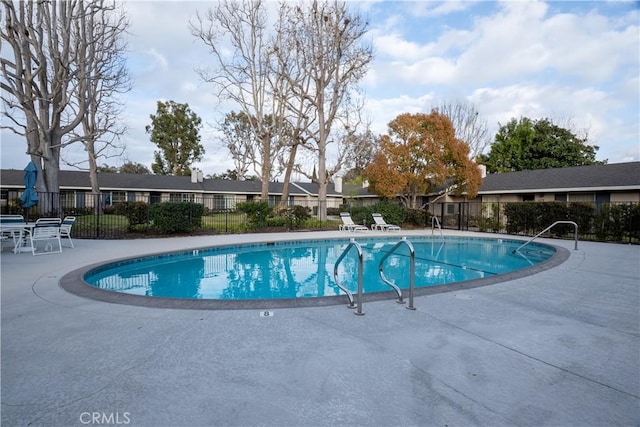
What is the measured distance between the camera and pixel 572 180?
19.6 meters

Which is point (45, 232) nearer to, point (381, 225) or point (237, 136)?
point (381, 225)

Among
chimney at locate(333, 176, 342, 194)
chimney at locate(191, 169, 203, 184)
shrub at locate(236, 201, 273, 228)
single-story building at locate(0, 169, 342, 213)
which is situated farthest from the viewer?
chimney at locate(333, 176, 342, 194)

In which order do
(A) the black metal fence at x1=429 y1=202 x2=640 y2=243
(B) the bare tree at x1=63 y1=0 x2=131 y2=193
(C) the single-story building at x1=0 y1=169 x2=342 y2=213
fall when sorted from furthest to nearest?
(C) the single-story building at x1=0 y1=169 x2=342 y2=213 < (B) the bare tree at x1=63 y1=0 x2=131 y2=193 < (A) the black metal fence at x1=429 y1=202 x2=640 y2=243

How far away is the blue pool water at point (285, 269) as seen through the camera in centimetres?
669

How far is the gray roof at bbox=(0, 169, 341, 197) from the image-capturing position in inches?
1070

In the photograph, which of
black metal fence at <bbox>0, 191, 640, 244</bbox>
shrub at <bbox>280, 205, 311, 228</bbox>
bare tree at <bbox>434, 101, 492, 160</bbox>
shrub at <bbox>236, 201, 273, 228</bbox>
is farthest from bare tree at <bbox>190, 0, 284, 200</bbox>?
bare tree at <bbox>434, 101, 492, 160</bbox>

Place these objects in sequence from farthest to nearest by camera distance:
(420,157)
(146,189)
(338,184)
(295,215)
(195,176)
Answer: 1. (338,184)
2. (195,176)
3. (146,189)
4. (420,157)
5. (295,215)

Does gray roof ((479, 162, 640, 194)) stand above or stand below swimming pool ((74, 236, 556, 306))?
above

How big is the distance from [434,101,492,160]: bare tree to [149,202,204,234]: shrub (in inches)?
992

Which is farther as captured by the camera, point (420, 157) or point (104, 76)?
point (420, 157)

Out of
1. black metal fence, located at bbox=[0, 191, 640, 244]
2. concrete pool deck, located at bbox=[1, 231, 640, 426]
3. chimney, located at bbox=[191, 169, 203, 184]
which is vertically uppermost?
chimney, located at bbox=[191, 169, 203, 184]

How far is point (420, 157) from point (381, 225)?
15.8ft

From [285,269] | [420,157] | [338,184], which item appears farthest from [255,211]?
[338,184]

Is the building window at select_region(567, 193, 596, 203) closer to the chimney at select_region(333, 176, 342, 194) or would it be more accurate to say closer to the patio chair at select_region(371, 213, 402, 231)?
the patio chair at select_region(371, 213, 402, 231)
